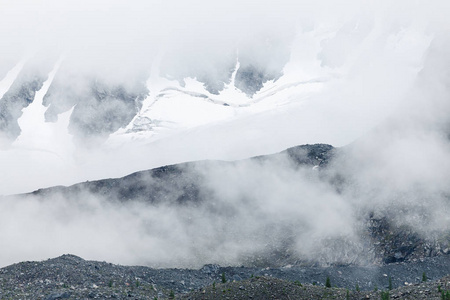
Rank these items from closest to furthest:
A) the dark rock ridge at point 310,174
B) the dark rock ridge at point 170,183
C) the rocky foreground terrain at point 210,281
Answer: the rocky foreground terrain at point 210,281
the dark rock ridge at point 310,174
the dark rock ridge at point 170,183

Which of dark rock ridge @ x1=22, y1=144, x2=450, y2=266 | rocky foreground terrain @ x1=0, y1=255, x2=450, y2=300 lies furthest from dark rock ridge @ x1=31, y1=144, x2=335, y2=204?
rocky foreground terrain @ x1=0, y1=255, x2=450, y2=300

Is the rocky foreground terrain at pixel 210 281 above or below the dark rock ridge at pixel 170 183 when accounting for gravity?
below

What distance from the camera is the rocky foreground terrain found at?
60375mm

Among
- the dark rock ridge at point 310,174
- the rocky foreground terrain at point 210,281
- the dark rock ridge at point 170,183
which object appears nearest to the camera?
the rocky foreground terrain at point 210,281

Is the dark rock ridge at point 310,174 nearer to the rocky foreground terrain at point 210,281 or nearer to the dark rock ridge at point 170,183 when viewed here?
the dark rock ridge at point 170,183

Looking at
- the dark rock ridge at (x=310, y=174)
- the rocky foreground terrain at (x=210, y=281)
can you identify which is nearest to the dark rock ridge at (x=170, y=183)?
the dark rock ridge at (x=310, y=174)

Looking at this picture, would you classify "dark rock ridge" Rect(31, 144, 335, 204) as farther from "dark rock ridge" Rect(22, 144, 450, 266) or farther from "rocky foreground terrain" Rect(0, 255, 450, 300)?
"rocky foreground terrain" Rect(0, 255, 450, 300)

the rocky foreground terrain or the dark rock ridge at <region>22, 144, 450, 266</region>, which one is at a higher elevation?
the dark rock ridge at <region>22, 144, 450, 266</region>

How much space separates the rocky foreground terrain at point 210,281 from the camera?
60.4 meters

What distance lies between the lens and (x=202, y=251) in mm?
138500

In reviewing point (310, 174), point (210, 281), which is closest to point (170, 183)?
point (310, 174)

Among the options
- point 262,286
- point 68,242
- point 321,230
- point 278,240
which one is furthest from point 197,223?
point 262,286

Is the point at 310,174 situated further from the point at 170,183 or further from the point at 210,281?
the point at 210,281

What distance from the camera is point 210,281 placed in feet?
313
